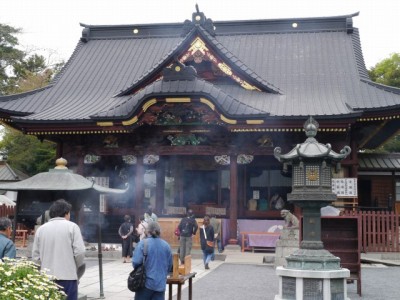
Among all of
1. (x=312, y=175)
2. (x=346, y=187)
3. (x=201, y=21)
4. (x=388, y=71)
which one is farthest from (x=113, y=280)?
(x=388, y=71)

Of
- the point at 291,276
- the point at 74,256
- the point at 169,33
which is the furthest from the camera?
the point at 169,33

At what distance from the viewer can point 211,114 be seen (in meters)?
18.1

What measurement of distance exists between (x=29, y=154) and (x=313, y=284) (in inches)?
1076

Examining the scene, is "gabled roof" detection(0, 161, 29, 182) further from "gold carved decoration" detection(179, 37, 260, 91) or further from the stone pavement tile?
the stone pavement tile

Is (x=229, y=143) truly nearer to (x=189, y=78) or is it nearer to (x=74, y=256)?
(x=189, y=78)

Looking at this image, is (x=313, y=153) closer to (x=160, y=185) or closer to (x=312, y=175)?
(x=312, y=175)

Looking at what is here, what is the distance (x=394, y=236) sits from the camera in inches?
654

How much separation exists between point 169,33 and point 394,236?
49.9ft

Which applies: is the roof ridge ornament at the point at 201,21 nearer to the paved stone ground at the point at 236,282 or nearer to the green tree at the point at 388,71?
the paved stone ground at the point at 236,282

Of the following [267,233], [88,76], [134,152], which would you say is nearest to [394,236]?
[267,233]

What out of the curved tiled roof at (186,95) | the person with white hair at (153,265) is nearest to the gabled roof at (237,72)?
the curved tiled roof at (186,95)

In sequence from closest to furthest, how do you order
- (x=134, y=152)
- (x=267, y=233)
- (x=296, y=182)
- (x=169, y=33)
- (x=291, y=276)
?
(x=291, y=276), (x=296, y=182), (x=267, y=233), (x=134, y=152), (x=169, y=33)

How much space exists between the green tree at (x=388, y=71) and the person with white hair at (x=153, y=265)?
35.5 m

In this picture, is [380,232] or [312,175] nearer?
[312,175]
